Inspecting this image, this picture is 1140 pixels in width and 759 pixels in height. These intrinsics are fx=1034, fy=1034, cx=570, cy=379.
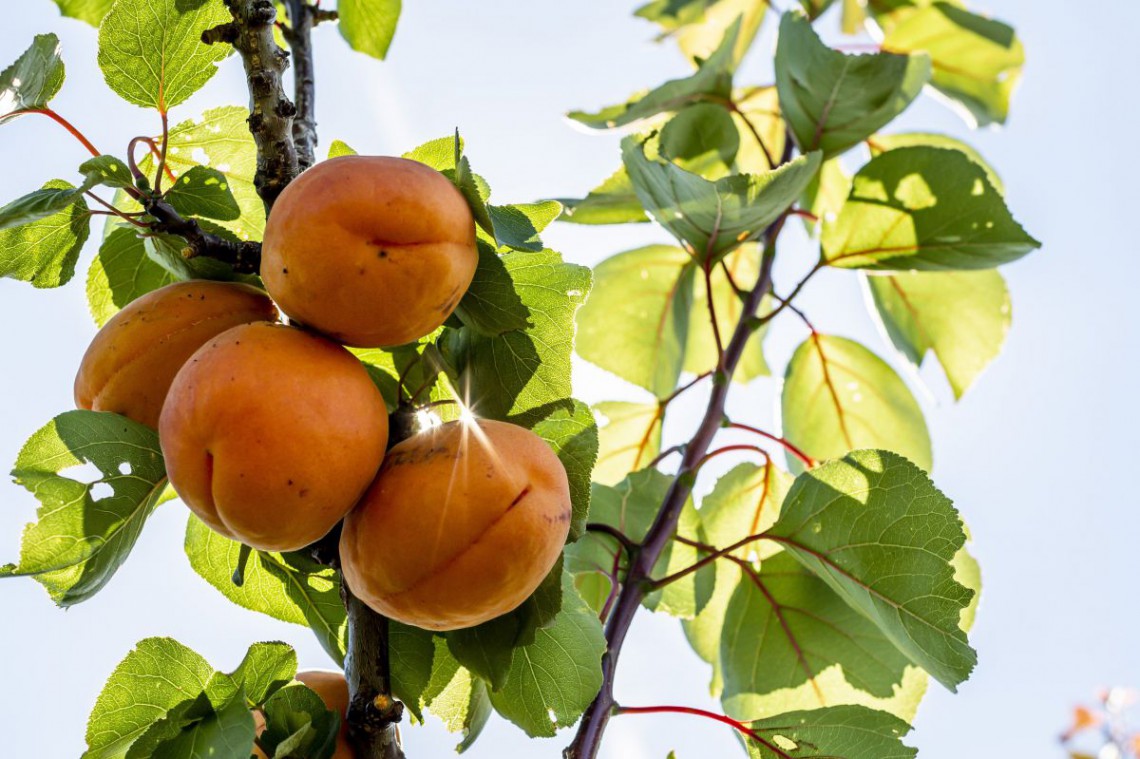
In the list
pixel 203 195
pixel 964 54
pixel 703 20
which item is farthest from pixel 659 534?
pixel 703 20

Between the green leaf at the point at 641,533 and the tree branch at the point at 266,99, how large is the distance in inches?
22.7

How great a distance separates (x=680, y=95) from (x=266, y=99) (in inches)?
33.8


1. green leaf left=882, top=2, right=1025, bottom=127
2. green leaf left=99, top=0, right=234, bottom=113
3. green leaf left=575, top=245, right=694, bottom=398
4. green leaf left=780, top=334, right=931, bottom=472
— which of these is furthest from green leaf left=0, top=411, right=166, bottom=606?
green leaf left=882, top=2, right=1025, bottom=127

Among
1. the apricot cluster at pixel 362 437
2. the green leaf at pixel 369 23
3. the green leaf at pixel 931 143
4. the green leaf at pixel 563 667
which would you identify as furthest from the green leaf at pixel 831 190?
the apricot cluster at pixel 362 437

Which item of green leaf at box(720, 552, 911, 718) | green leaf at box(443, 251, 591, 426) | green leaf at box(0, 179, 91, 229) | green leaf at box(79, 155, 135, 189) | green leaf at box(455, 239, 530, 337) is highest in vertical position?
green leaf at box(79, 155, 135, 189)

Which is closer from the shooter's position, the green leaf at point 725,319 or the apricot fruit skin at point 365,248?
the apricot fruit skin at point 365,248

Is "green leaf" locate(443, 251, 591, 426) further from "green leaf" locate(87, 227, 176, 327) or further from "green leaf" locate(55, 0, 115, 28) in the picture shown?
"green leaf" locate(55, 0, 115, 28)

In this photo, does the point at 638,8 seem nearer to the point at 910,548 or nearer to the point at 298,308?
the point at 910,548

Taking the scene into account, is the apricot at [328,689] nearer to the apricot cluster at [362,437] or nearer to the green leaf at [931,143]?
the apricot cluster at [362,437]

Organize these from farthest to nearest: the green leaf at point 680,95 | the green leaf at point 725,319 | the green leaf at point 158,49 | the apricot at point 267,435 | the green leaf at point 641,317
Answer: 1. the green leaf at point 725,319
2. the green leaf at point 641,317
3. the green leaf at point 680,95
4. the green leaf at point 158,49
5. the apricot at point 267,435

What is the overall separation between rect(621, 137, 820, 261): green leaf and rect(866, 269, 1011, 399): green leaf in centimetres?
58

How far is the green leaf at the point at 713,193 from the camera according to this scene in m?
1.08

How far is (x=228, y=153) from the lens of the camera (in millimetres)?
1065

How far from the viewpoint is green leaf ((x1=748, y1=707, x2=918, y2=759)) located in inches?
39.6
